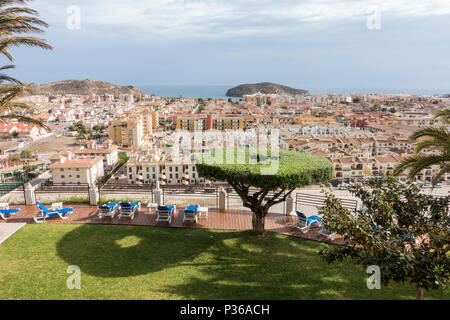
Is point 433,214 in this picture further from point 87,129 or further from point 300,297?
point 87,129

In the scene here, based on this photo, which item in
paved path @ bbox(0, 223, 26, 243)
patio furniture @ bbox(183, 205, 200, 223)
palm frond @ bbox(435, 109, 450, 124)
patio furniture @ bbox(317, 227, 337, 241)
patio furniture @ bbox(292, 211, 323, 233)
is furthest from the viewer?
patio furniture @ bbox(183, 205, 200, 223)

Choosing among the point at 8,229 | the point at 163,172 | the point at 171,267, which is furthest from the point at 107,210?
the point at 163,172

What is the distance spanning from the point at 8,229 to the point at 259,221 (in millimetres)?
7235

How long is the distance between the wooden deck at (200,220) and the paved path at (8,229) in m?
0.49

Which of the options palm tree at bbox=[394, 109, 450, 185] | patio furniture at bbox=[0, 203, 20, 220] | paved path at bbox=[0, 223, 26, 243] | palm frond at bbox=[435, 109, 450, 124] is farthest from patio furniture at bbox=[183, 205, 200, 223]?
palm frond at bbox=[435, 109, 450, 124]

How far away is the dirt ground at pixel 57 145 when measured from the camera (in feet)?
250

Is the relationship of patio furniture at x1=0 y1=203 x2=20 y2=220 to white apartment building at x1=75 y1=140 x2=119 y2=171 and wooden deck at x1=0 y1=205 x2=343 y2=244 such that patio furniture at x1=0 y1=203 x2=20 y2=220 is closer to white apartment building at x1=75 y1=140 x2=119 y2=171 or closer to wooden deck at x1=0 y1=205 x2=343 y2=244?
wooden deck at x1=0 y1=205 x2=343 y2=244

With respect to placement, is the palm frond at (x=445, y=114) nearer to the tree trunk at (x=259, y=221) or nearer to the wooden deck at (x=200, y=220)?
the wooden deck at (x=200, y=220)

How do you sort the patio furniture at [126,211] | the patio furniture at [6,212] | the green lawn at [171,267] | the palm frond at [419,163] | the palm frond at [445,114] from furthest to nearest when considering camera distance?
the patio furniture at [126,211], the patio furniture at [6,212], the palm frond at [419,163], the palm frond at [445,114], the green lawn at [171,267]

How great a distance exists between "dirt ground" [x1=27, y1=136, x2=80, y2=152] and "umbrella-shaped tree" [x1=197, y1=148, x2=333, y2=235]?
77.2m

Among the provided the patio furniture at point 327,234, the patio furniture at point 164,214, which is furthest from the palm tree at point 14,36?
the patio furniture at point 327,234

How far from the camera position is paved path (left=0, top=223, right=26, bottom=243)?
8.02 metres

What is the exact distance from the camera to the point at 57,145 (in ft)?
263

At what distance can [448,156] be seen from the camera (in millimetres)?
6973
